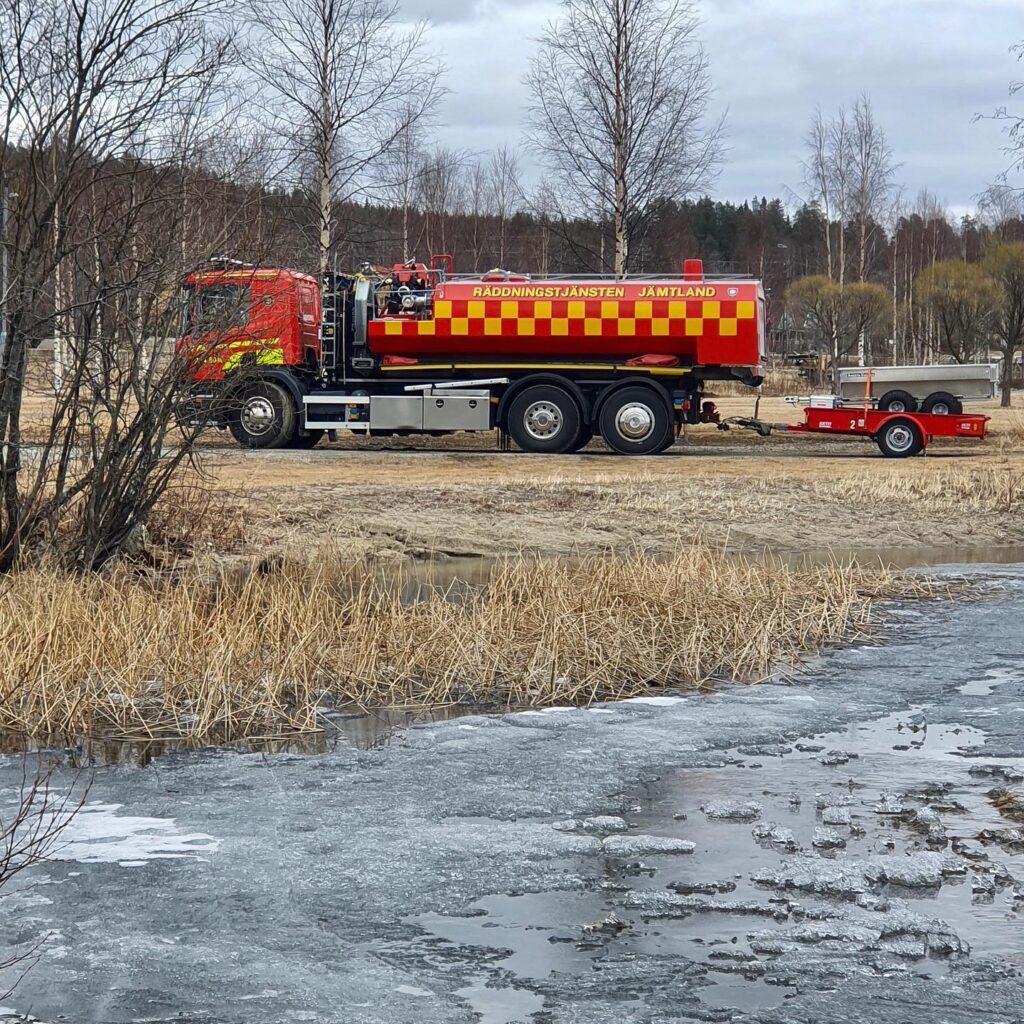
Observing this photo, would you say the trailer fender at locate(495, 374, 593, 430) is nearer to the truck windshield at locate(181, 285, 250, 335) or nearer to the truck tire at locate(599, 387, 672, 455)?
the truck tire at locate(599, 387, 672, 455)

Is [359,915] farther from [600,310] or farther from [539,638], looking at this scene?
[600,310]

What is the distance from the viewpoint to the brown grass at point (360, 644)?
22.9 ft

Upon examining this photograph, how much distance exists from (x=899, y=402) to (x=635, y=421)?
5359mm

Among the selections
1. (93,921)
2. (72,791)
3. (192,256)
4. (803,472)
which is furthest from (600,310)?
(93,921)

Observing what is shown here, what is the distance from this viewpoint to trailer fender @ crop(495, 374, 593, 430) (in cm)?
2159

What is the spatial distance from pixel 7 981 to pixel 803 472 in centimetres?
1577

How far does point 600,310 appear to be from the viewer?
21.3m

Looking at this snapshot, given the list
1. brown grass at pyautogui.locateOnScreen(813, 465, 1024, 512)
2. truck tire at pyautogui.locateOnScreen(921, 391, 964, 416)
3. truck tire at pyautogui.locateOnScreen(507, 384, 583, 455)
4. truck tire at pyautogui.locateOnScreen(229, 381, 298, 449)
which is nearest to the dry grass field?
brown grass at pyautogui.locateOnScreen(813, 465, 1024, 512)

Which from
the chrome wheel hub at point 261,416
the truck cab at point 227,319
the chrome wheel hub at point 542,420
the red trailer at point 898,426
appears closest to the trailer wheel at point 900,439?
the red trailer at point 898,426

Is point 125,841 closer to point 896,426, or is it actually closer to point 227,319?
point 227,319

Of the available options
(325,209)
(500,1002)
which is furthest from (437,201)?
(500,1002)

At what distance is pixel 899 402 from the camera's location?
24.3 metres

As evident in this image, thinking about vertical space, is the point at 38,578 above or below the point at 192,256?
below

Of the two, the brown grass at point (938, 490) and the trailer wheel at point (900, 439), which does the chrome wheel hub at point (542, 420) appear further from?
the brown grass at point (938, 490)
